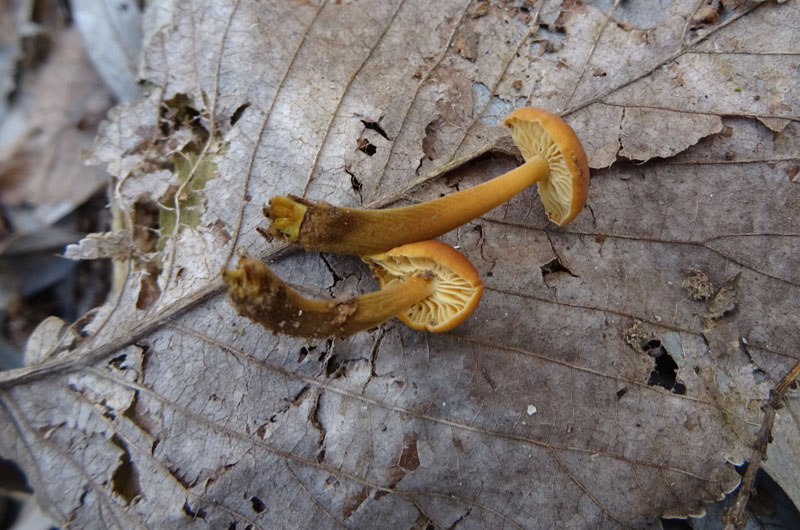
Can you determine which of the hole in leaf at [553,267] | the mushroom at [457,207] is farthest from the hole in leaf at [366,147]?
the hole in leaf at [553,267]

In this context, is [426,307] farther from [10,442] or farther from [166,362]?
[10,442]

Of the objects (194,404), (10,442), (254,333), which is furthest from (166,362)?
(10,442)

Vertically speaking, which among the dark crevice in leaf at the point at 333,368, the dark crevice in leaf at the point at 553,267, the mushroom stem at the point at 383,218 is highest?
the mushroom stem at the point at 383,218

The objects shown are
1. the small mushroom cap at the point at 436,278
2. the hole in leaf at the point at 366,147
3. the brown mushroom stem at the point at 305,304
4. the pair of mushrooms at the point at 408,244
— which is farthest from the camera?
the hole in leaf at the point at 366,147

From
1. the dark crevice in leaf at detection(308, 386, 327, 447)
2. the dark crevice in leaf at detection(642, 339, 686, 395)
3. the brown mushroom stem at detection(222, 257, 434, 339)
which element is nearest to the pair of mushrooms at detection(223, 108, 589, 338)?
the brown mushroom stem at detection(222, 257, 434, 339)

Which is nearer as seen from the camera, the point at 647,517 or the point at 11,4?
the point at 647,517

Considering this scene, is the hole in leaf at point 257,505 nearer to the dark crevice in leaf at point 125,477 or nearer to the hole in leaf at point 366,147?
the dark crevice in leaf at point 125,477
